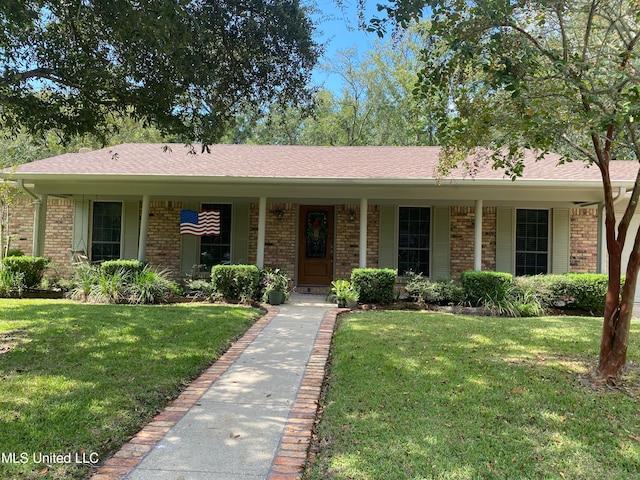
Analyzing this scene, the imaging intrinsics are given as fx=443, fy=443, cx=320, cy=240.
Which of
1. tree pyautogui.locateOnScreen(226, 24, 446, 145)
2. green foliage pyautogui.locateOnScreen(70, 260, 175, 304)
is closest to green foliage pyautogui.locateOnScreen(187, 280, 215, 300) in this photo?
green foliage pyautogui.locateOnScreen(70, 260, 175, 304)

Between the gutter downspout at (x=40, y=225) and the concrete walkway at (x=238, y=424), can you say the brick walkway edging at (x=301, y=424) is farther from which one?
the gutter downspout at (x=40, y=225)

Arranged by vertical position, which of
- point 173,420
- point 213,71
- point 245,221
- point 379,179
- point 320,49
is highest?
point 320,49

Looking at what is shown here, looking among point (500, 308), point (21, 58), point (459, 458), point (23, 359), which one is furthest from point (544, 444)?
point (21, 58)

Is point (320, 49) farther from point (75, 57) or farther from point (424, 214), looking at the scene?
point (424, 214)

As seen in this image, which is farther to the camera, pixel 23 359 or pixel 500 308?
pixel 500 308

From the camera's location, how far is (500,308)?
8602 mm

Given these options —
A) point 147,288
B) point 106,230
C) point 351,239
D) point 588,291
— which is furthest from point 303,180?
point 588,291

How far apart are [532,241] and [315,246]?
17.5 ft

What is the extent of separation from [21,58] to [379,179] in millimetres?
6355

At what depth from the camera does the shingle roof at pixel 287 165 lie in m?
9.75

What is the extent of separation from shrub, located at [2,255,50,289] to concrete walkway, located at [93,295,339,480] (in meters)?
6.73

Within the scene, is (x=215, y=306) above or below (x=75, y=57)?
below

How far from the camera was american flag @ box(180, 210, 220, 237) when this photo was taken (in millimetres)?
10453

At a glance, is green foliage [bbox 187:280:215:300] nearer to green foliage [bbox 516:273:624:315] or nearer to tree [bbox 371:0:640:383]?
tree [bbox 371:0:640:383]
